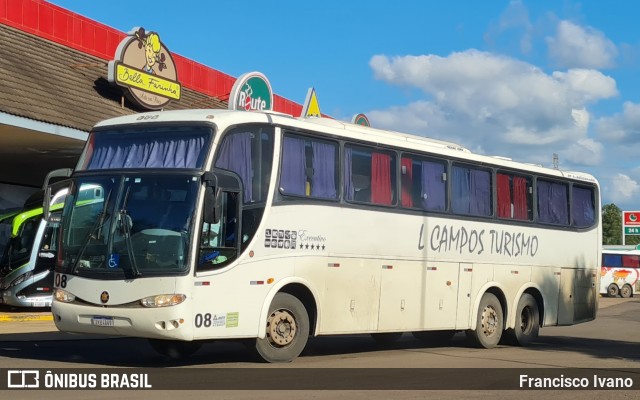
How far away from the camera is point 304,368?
12992mm

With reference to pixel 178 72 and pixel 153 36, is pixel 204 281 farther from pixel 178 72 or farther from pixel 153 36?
pixel 178 72

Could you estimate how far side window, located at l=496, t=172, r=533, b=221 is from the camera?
18319mm

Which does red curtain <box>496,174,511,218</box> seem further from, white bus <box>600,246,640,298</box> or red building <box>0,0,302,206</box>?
white bus <box>600,246,640,298</box>

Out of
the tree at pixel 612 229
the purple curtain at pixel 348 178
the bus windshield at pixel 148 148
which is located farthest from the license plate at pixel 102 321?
the tree at pixel 612 229

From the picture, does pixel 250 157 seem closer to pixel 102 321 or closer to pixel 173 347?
pixel 102 321

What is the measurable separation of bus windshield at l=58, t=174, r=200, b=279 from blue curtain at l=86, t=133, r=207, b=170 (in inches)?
9.3

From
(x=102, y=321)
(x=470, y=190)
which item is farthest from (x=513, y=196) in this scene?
(x=102, y=321)

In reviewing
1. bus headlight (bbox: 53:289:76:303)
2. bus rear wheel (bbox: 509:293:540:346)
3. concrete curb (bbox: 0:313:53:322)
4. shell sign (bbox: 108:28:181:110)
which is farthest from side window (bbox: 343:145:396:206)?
shell sign (bbox: 108:28:181:110)

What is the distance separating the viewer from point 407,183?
1591 centimetres

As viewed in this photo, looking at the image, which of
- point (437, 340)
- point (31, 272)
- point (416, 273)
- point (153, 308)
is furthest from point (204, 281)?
point (31, 272)

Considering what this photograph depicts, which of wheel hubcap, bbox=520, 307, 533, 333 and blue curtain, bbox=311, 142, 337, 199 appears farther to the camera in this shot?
wheel hubcap, bbox=520, 307, 533, 333

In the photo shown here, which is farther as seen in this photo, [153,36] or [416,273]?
[153,36]

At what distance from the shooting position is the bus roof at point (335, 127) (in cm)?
1290

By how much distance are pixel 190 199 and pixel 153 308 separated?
56.9 inches
